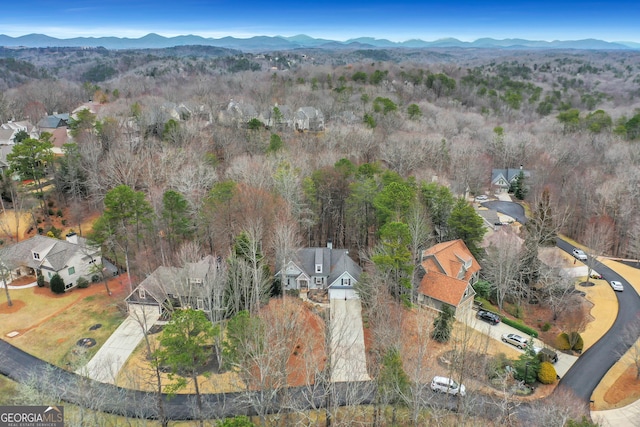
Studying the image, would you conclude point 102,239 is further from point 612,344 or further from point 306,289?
point 612,344

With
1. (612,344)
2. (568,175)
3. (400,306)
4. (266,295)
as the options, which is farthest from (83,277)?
(568,175)

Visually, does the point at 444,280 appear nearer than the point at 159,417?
No

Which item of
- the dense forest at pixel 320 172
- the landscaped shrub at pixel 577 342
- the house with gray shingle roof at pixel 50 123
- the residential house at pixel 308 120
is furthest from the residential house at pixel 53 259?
the residential house at pixel 308 120

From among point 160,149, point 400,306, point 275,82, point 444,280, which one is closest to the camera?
point 400,306

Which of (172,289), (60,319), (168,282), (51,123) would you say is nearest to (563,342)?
(172,289)

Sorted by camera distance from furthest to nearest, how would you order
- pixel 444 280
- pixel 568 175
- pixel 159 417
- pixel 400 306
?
pixel 568 175 → pixel 444 280 → pixel 400 306 → pixel 159 417

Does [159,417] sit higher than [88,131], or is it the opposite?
[88,131]
